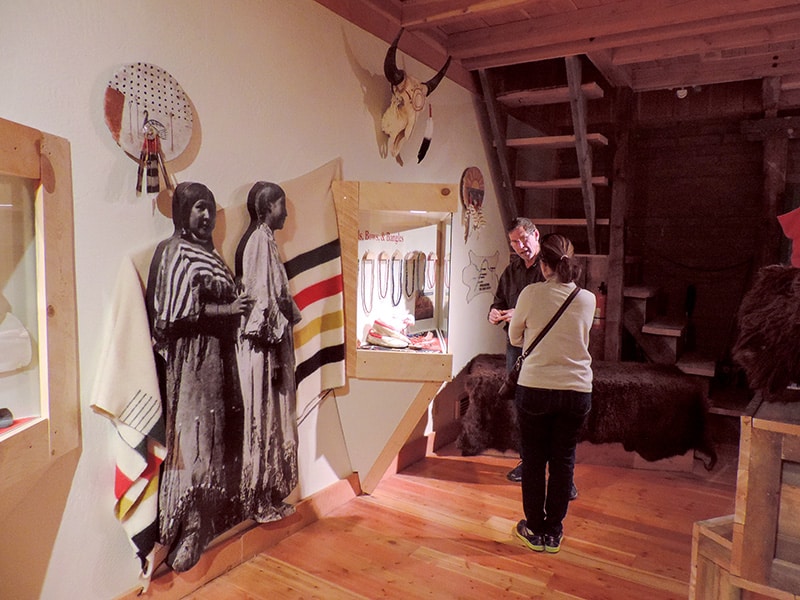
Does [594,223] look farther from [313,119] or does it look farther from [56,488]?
[56,488]

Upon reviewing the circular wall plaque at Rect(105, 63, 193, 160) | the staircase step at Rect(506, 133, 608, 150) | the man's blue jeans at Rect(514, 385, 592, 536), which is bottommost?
the man's blue jeans at Rect(514, 385, 592, 536)

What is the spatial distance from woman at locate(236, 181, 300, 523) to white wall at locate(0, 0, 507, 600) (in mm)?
159

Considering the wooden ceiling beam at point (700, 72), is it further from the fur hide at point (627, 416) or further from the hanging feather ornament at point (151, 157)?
the hanging feather ornament at point (151, 157)

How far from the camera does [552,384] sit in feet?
8.05

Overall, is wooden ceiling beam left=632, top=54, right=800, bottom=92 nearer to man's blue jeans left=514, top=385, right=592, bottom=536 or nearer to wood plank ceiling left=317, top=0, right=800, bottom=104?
wood plank ceiling left=317, top=0, right=800, bottom=104

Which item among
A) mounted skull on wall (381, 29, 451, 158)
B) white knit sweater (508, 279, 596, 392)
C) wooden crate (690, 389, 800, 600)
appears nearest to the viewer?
wooden crate (690, 389, 800, 600)

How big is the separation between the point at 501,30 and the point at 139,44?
2149 mm

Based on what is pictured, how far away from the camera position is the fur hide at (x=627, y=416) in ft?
11.8

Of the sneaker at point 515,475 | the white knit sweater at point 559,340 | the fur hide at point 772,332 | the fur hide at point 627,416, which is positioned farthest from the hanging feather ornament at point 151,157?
the sneaker at point 515,475

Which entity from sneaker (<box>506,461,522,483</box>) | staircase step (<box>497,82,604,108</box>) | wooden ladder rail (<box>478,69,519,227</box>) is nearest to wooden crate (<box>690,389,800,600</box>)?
sneaker (<box>506,461,522,483</box>)

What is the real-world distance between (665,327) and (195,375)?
11.6 feet

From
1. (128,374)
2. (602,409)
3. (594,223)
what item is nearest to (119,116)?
(128,374)

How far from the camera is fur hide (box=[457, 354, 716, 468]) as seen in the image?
11.8 ft

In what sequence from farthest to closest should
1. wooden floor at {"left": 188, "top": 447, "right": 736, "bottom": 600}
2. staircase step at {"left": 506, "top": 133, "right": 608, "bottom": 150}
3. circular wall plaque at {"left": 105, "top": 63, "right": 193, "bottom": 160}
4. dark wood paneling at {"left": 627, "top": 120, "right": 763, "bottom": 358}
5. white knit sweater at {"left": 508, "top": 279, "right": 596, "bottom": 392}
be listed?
dark wood paneling at {"left": 627, "top": 120, "right": 763, "bottom": 358} < staircase step at {"left": 506, "top": 133, "right": 608, "bottom": 150} < white knit sweater at {"left": 508, "top": 279, "right": 596, "bottom": 392} < wooden floor at {"left": 188, "top": 447, "right": 736, "bottom": 600} < circular wall plaque at {"left": 105, "top": 63, "right": 193, "bottom": 160}
